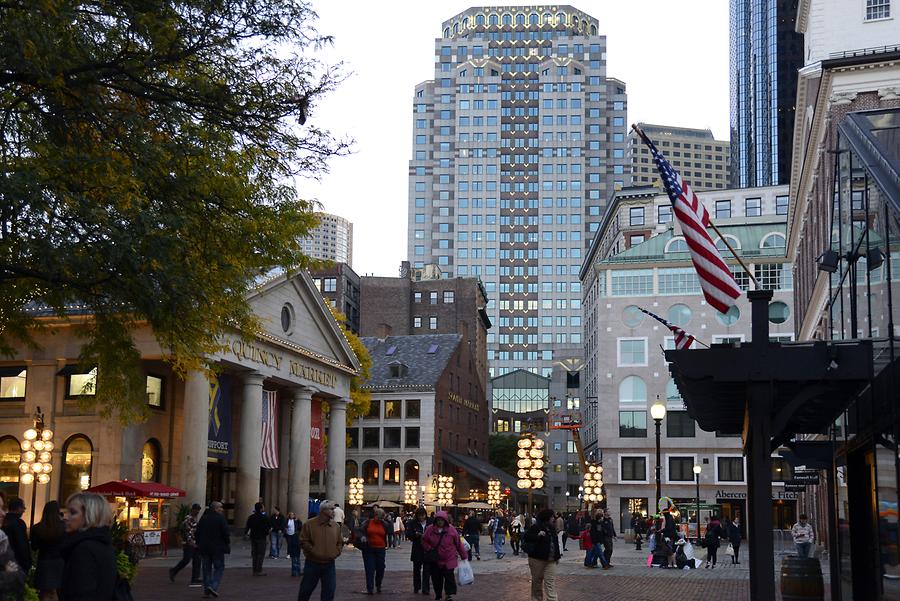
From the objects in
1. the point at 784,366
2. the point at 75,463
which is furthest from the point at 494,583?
the point at 75,463

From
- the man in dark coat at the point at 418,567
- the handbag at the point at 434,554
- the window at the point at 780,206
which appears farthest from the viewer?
the window at the point at 780,206

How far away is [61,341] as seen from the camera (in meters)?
43.3

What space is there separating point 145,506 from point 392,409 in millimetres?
45929

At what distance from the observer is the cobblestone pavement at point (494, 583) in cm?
2431

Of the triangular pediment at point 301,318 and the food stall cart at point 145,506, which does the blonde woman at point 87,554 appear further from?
the triangular pediment at point 301,318

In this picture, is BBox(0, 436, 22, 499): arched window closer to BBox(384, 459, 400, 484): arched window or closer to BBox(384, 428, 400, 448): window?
BBox(384, 459, 400, 484): arched window

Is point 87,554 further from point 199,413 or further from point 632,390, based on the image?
point 632,390

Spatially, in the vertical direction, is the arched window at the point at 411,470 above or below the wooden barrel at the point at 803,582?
above

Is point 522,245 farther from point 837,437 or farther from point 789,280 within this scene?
point 837,437

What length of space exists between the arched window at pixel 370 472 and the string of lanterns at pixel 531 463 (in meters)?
54.1

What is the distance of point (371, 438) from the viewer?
284ft

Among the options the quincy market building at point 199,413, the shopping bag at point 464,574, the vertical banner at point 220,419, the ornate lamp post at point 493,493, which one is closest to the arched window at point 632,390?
the ornate lamp post at point 493,493

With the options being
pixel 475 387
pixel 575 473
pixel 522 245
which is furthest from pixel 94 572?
pixel 522 245

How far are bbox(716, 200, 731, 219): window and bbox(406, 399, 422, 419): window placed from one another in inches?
1289
